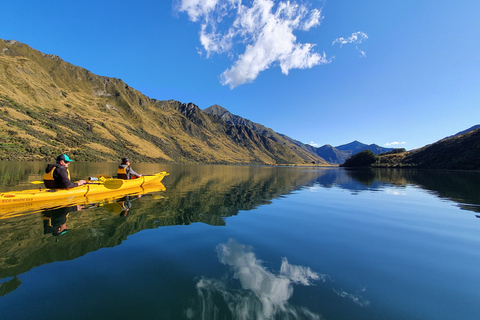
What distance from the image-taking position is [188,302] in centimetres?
485

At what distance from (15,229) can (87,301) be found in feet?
26.4

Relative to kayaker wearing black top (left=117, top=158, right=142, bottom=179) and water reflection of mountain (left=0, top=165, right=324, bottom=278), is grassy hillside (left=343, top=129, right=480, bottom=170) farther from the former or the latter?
kayaker wearing black top (left=117, top=158, right=142, bottom=179)

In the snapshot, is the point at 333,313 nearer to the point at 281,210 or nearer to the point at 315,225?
the point at 315,225

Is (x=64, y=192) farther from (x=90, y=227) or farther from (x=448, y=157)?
(x=448, y=157)

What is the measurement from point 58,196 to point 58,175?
1556 millimetres

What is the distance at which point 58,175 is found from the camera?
1489 centimetres

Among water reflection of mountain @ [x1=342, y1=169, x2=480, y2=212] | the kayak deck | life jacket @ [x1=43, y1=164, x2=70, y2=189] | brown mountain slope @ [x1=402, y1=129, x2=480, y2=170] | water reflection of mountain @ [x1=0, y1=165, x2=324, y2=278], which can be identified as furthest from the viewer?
brown mountain slope @ [x1=402, y1=129, x2=480, y2=170]

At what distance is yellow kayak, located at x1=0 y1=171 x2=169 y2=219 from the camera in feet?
42.4

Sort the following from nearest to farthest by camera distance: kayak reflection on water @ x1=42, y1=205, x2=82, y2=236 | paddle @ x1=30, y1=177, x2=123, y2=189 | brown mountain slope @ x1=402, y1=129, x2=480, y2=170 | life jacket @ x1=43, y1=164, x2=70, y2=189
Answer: kayak reflection on water @ x1=42, y1=205, x2=82, y2=236 → life jacket @ x1=43, y1=164, x2=70, y2=189 → paddle @ x1=30, y1=177, x2=123, y2=189 → brown mountain slope @ x1=402, y1=129, x2=480, y2=170

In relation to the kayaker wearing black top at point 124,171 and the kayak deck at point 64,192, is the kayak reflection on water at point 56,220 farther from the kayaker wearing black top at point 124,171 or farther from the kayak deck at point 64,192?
A: the kayaker wearing black top at point 124,171

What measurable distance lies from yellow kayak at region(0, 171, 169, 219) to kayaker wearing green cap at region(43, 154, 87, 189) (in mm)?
599

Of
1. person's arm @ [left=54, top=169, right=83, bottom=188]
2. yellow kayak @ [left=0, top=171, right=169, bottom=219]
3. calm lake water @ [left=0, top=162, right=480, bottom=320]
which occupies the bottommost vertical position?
calm lake water @ [left=0, top=162, right=480, bottom=320]

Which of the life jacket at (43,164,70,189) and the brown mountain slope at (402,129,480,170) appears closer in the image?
the life jacket at (43,164,70,189)

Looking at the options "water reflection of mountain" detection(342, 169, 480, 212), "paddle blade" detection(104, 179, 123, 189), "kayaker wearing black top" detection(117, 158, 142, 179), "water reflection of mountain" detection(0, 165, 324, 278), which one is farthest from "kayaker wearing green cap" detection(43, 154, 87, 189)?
"water reflection of mountain" detection(342, 169, 480, 212)
